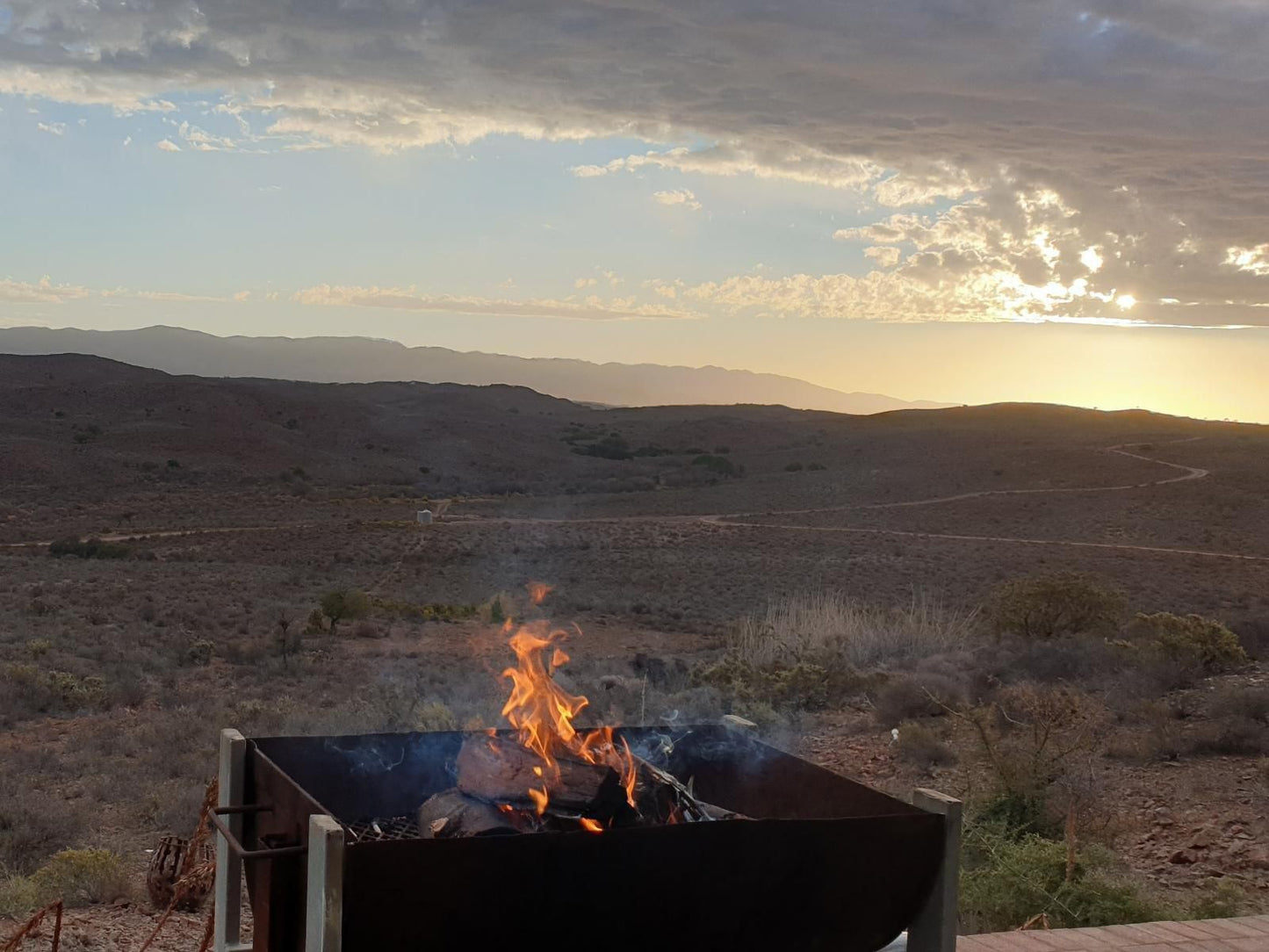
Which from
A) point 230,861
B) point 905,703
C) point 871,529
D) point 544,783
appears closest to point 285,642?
point 905,703

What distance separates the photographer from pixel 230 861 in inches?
146

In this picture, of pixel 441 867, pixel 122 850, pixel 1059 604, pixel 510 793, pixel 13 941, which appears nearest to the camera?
pixel 441 867

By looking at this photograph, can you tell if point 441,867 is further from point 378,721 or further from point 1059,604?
point 1059,604

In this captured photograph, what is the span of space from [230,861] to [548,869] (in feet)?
4.30

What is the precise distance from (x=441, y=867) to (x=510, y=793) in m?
0.75

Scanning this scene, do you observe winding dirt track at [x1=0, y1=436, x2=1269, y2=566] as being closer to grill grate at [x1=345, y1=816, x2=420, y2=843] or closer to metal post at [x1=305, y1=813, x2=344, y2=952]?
grill grate at [x1=345, y1=816, x2=420, y2=843]

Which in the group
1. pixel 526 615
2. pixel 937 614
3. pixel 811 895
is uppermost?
pixel 811 895

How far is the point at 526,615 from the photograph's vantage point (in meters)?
23.1

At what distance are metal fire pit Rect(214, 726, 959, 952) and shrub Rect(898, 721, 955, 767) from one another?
206 inches

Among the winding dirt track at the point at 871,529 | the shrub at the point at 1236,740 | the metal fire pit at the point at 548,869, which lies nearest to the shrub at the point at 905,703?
the shrub at the point at 1236,740

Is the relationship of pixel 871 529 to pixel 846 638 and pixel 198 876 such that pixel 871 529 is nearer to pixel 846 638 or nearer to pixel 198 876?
pixel 846 638

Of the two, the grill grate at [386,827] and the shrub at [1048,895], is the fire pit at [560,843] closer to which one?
the grill grate at [386,827]

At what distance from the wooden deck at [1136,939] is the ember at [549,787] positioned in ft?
4.35

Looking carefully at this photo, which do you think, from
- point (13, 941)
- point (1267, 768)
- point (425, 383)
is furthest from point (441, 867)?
point (425, 383)
